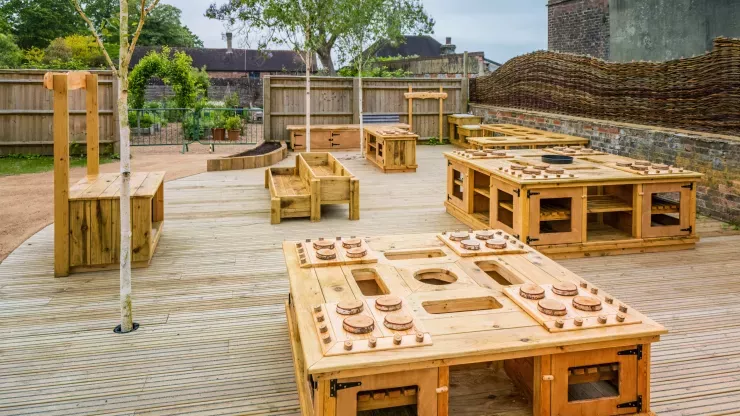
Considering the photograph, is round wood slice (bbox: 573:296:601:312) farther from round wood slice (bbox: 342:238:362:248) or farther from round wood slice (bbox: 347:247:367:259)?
round wood slice (bbox: 342:238:362:248)

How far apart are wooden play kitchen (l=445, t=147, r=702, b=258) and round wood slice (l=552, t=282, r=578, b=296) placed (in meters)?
2.55

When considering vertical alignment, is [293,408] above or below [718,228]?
below

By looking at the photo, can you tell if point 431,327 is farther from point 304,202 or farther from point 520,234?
point 304,202

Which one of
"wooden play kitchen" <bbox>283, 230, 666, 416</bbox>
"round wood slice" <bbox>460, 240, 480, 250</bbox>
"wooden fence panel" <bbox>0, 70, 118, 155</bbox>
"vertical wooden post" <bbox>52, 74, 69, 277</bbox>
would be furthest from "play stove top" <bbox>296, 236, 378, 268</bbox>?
"wooden fence panel" <bbox>0, 70, 118, 155</bbox>

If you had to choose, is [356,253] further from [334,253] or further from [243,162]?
[243,162]

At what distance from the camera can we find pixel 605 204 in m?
5.76

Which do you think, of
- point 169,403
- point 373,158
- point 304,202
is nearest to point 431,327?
point 169,403

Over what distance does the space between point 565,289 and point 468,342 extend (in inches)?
25.1

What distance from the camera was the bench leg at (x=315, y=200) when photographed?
676 cm

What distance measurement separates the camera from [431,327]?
245 cm

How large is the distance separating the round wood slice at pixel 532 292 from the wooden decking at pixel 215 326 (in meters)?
0.48

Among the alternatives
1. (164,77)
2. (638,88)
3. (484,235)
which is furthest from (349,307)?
(164,77)

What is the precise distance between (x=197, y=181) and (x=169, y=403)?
23.0ft

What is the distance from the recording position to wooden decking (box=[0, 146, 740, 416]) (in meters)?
2.86
